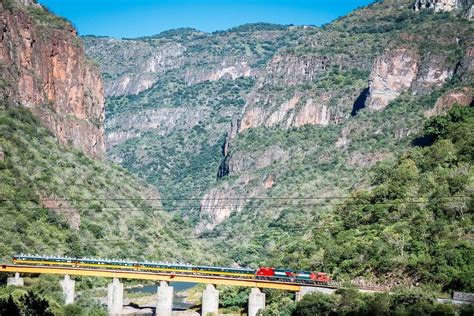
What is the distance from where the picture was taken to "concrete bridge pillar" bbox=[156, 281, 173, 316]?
113750mm

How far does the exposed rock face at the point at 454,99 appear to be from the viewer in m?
166

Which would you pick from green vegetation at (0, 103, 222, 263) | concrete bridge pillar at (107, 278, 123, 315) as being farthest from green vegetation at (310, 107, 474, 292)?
green vegetation at (0, 103, 222, 263)

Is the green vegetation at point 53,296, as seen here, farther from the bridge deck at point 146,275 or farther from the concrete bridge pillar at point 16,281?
the bridge deck at point 146,275

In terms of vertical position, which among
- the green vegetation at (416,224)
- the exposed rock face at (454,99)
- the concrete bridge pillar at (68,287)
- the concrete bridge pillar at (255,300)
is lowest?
the concrete bridge pillar at (255,300)

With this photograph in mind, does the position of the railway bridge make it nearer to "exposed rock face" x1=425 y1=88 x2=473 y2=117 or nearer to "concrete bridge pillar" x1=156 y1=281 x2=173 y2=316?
"concrete bridge pillar" x1=156 y1=281 x2=173 y2=316

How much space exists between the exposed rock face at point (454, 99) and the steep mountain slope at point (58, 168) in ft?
170

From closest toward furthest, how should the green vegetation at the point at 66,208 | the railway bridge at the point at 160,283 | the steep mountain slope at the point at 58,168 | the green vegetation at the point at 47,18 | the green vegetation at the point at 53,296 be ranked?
the green vegetation at the point at 53,296 → the railway bridge at the point at 160,283 → the green vegetation at the point at 66,208 → the steep mountain slope at the point at 58,168 → the green vegetation at the point at 47,18

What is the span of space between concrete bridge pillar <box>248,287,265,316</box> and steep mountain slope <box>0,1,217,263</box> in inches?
1289

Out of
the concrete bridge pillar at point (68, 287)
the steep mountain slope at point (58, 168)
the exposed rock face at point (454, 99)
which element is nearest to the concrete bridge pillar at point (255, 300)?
the concrete bridge pillar at point (68, 287)

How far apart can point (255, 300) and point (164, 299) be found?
524 inches

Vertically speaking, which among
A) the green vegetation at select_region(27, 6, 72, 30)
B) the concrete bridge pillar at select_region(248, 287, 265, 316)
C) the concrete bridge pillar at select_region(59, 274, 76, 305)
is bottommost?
the concrete bridge pillar at select_region(248, 287, 265, 316)

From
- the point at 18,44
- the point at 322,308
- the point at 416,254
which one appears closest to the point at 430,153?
the point at 416,254

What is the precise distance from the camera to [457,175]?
115625 millimetres

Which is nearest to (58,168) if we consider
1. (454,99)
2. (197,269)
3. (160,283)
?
(160,283)
